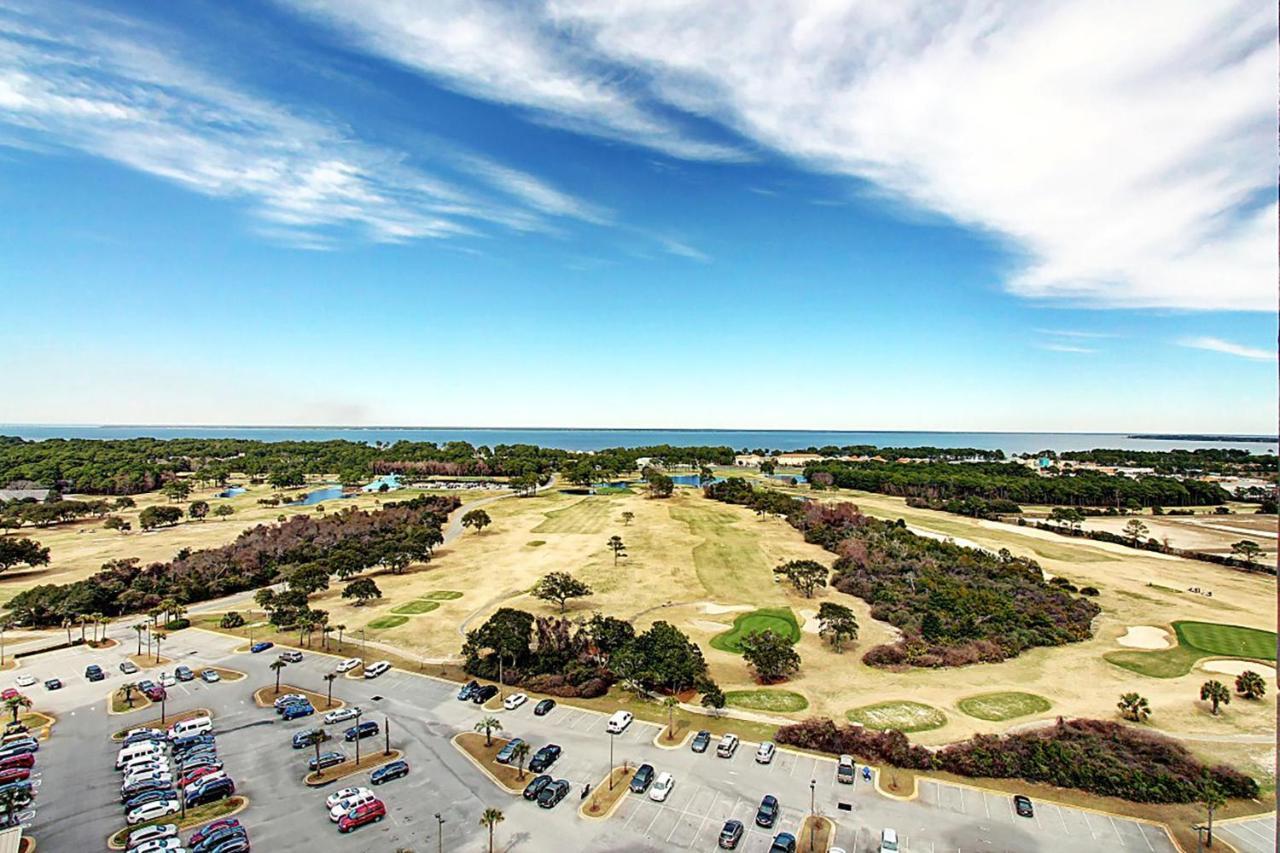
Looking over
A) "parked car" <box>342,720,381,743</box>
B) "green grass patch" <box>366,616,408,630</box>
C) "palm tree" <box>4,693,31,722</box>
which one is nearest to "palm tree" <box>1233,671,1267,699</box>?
"parked car" <box>342,720,381,743</box>

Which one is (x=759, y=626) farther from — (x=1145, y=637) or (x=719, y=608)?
(x=1145, y=637)

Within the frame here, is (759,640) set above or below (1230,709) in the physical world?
above

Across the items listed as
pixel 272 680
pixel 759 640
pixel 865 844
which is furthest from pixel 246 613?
pixel 865 844

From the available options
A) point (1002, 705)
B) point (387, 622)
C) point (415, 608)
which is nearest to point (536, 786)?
point (1002, 705)

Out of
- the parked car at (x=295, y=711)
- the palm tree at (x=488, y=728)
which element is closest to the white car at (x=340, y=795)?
the palm tree at (x=488, y=728)

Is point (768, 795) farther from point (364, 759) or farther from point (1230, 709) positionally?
point (1230, 709)
